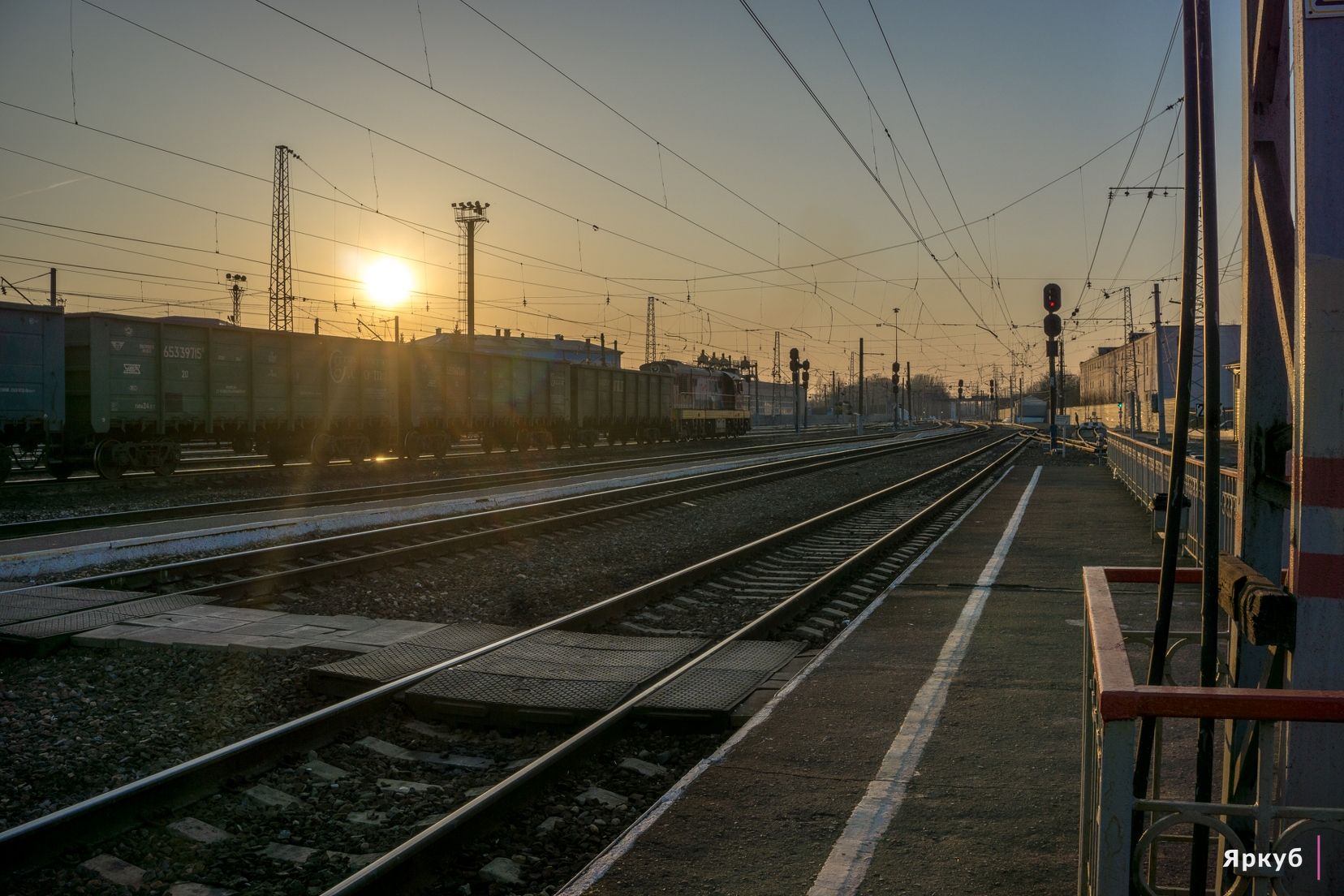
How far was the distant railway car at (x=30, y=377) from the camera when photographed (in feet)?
58.9

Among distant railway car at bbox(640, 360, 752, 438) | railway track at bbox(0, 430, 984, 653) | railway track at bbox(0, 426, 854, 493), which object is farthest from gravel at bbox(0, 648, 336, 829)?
distant railway car at bbox(640, 360, 752, 438)

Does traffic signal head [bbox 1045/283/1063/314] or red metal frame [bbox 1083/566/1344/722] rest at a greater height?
traffic signal head [bbox 1045/283/1063/314]

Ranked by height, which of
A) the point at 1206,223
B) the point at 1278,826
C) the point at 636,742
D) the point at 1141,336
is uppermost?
the point at 1141,336

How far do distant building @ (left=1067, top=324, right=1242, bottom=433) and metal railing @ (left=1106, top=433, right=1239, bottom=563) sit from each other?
75.3 ft

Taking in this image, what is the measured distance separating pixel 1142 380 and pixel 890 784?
65.7m

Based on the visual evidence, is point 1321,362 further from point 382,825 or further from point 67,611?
point 67,611

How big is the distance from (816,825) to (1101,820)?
6.74ft

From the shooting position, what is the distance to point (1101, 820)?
2.09m

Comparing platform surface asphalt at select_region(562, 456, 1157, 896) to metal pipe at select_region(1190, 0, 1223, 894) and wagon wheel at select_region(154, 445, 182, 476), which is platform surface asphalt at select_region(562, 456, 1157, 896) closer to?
metal pipe at select_region(1190, 0, 1223, 894)

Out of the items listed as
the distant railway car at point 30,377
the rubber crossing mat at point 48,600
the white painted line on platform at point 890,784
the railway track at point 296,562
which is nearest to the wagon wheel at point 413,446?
the distant railway car at point 30,377

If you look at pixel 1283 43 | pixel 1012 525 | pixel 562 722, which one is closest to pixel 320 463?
pixel 1012 525

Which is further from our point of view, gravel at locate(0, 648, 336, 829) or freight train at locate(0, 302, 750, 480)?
freight train at locate(0, 302, 750, 480)

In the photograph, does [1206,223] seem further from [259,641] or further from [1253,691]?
[259,641]

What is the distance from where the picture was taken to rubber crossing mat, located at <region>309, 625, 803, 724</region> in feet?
18.4
